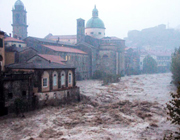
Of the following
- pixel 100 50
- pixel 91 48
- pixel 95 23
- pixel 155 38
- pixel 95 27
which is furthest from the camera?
pixel 155 38

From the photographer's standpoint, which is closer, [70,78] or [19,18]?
[70,78]

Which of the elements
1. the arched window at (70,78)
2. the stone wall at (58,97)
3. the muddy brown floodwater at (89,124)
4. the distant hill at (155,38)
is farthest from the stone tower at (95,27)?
the distant hill at (155,38)

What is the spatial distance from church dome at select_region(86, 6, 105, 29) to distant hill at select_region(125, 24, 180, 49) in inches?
3442

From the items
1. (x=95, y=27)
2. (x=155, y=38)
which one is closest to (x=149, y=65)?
(x=95, y=27)

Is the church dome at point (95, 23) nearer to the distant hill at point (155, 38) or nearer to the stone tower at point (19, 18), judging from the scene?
the stone tower at point (19, 18)

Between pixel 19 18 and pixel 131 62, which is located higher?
pixel 19 18

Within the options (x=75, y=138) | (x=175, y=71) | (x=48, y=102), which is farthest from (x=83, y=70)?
(x=75, y=138)

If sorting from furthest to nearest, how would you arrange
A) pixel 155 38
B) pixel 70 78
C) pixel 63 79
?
1. pixel 155 38
2. pixel 70 78
3. pixel 63 79

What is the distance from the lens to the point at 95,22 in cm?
6850

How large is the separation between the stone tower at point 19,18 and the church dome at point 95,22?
66.4 feet

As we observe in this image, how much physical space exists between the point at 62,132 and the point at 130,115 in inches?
303

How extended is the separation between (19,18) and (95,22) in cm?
2339

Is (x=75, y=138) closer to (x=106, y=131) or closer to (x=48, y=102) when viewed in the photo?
(x=106, y=131)

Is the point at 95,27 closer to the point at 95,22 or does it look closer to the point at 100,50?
the point at 95,22
